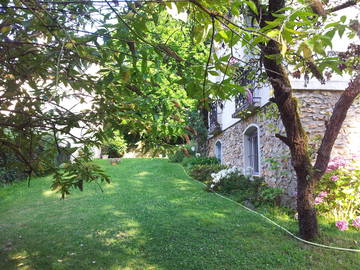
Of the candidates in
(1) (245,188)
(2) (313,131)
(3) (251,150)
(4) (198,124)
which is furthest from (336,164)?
(4) (198,124)

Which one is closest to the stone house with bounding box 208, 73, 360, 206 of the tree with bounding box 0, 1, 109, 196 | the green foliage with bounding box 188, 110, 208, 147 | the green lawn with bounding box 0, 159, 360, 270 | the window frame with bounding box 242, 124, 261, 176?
the window frame with bounding box 242, 124, 261, 176

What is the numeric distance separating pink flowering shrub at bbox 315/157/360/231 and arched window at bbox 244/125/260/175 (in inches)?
123

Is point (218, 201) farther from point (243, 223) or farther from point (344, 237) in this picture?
point (344, 237)

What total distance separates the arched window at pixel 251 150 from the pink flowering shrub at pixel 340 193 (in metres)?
3.12

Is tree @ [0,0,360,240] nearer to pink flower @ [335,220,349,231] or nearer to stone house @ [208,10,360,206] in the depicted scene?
pink flower @ [335,220,349,231]

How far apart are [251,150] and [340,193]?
Result: 157 inches

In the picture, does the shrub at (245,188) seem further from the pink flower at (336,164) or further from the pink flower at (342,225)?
the pink flower at (342,225)

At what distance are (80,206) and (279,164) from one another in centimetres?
491

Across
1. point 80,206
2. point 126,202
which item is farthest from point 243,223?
point 80,206

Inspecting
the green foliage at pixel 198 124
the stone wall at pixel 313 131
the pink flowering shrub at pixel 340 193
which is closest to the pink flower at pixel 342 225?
the pink flowering shrub at pixel 340 193

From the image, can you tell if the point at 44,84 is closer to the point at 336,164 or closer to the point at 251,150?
the point at 336,164

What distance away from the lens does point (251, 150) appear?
9.01 metres

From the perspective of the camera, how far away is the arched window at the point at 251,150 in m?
8.54

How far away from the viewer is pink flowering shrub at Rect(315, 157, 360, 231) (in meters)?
5.01
